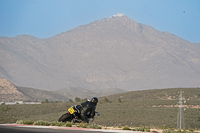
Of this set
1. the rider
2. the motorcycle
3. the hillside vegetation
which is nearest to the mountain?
the hillside vegetation

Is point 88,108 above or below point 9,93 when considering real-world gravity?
below

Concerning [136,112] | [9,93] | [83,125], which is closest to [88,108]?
[83,125]

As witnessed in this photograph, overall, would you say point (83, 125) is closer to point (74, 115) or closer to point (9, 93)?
point (74, 115)

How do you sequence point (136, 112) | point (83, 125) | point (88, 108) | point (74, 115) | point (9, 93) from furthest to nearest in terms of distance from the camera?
point (9, 93) → point (136, 112) → point (74, 115) → point (88, 108) → point (83, 125)

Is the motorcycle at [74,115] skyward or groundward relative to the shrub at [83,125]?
skyward

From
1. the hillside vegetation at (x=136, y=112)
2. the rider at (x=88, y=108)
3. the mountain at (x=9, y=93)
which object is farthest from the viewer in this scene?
the mountain at (x=9, y=93)

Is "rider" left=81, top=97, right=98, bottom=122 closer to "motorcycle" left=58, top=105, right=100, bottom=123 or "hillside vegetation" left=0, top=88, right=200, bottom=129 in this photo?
"motorcycle" left=58, top=105, right=100, bottom=123

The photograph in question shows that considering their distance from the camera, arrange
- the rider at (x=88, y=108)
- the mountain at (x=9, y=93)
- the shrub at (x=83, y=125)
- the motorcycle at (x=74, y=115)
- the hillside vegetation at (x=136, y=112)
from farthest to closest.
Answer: the mountain at (x=9, y=93), the hillside vegetation at (x=136, y=112), the motorcycle at (x=74, y=115), the rider at (x=88, y=108), the shrub at (x=83, y=125)

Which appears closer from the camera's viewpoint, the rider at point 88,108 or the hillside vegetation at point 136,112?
the rider at point 88,108

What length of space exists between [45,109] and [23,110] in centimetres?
552

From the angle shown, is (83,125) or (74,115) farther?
(74,115)

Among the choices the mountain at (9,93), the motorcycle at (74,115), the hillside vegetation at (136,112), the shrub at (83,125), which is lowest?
the shrub at (83,125)

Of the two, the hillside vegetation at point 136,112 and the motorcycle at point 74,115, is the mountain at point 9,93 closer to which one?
the hillside vegetation at point 136,112

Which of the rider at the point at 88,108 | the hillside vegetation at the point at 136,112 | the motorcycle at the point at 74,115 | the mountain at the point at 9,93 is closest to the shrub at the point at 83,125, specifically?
the rider at the point at 88,108
